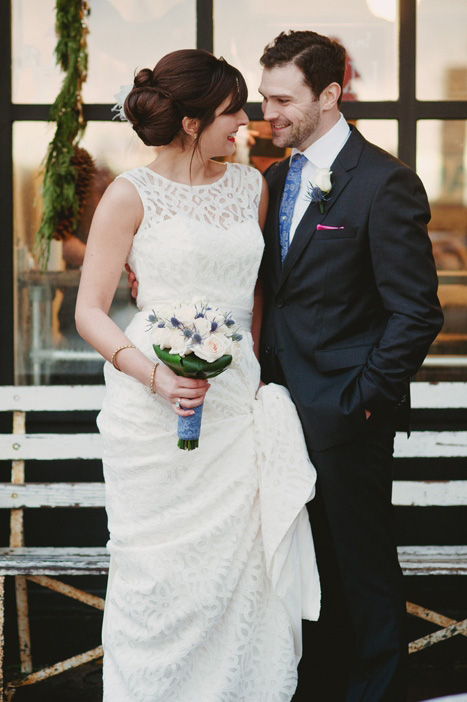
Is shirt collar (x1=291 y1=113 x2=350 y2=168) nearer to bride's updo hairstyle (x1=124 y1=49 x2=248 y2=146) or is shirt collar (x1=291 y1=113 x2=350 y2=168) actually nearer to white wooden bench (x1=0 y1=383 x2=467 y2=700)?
bride's updo hairstyle (x1=124 y1=49 x2=248 y2=146)

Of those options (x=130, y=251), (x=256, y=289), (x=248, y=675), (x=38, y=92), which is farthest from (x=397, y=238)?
(x=38, y=92)

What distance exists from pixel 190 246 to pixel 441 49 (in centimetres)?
213

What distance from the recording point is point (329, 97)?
3.03 m

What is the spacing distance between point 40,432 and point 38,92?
169cm

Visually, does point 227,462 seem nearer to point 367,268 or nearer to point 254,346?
point 254,346

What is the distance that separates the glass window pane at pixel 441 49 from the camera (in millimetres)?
4230

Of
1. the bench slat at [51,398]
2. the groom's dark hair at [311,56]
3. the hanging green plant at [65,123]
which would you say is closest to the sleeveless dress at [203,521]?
the groom's dark hair at [311,56]

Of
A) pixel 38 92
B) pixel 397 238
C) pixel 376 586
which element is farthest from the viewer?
pixel 38 92

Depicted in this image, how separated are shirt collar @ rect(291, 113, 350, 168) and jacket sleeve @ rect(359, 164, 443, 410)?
11.5 inches

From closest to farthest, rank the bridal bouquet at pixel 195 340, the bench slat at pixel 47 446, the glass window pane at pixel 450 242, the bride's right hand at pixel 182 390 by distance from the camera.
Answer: the bridal bouquet at pixel 195 340 → the bride's right hand at pixel 182 390 → the bench slat at pixel 47 446 → the glass window pane at pixel 450 242

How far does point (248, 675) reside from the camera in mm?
2914

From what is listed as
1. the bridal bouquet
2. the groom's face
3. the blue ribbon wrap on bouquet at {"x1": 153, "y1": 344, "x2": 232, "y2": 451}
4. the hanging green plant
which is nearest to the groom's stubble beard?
the groom's face

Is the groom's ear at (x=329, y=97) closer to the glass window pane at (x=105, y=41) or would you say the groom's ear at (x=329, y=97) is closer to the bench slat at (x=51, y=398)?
the glass window pane at (x=105, y=41)

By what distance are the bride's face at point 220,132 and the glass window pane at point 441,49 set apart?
1.61 meters
